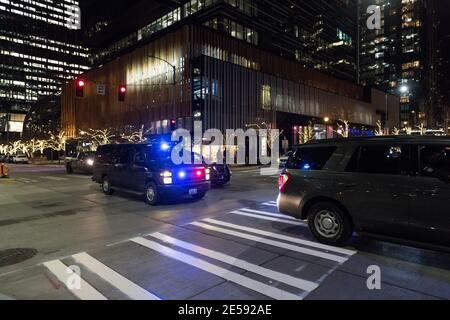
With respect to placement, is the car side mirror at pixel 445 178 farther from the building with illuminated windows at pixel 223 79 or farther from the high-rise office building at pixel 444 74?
the high-rise office building at pixel 444 74

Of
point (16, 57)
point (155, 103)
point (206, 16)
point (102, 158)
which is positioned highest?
point (16, 57)

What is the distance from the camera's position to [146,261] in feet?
17.6

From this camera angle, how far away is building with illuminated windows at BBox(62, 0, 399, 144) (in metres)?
41.3

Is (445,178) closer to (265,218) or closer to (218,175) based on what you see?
(265,218)

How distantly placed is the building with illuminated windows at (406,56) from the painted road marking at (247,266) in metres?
140

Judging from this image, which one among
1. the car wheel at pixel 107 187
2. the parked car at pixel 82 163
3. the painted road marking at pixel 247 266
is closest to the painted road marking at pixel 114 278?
the painted road marking at pixel 247 266

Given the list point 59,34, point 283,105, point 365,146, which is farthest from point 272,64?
point 59,34

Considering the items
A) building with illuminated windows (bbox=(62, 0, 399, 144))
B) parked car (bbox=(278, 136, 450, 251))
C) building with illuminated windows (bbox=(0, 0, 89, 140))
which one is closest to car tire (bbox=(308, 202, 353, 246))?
parked car (bbox=(278, 136, 450, 251))

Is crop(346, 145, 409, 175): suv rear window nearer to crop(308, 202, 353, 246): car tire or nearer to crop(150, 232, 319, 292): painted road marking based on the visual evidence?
crop(308, 202, 353, 246): car tire

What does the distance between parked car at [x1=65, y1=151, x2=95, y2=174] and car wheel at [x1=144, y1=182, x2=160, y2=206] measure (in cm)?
1430

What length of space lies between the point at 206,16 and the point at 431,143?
5198 cm

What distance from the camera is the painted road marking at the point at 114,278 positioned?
13.4 feet

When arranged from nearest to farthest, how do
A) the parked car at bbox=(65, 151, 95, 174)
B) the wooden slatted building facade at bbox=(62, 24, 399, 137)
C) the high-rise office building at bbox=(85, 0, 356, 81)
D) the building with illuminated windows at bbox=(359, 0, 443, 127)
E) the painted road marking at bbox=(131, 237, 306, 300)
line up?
the painted road marking at bbox=(131, 237, 306, 300), the parked car at bbox=(65, 151, 95, 174), the wooden slatted building facade at bbox=(62, 24, 399, 137), the high-rise office building at bbox=(85, 0, 356, 81), the building with illuminated windows at bbox=(359, 0, 443, 127)

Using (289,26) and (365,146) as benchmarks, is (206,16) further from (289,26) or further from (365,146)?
(365,146)
